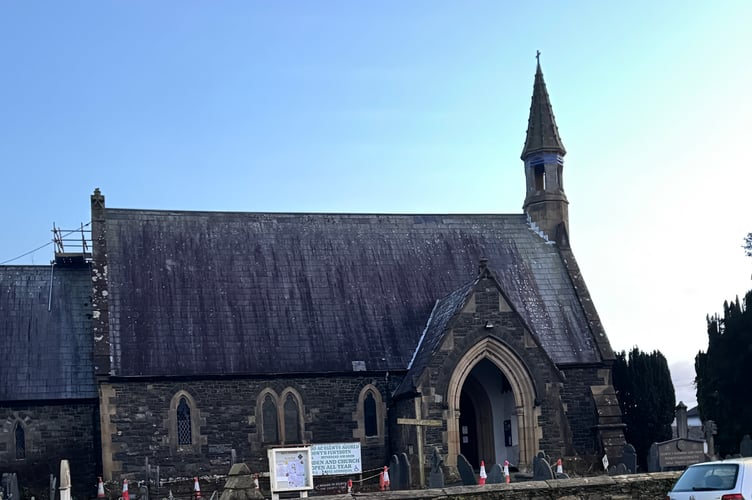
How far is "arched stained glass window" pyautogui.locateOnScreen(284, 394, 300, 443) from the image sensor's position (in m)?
29.7

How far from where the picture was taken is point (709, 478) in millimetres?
15516

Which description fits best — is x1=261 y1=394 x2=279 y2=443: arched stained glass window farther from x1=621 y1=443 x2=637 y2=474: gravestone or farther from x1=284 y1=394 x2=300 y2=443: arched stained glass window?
x1=621 y1=443 x2=637 y2=474: gravestone

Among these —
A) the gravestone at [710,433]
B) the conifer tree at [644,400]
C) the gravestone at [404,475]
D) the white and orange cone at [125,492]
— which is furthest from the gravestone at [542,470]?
the conifer tree at [644,400]

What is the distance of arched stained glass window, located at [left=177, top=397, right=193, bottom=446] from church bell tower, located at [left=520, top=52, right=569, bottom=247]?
14603 mm

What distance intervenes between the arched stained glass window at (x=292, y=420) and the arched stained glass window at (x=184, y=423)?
2.84 m

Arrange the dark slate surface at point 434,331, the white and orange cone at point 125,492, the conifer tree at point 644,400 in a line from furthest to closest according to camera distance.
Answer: the conifer tree at point 644,400 < the dark slate surface at point 434,331 < the white and orange cone at point 125,492

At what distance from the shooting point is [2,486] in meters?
26.7

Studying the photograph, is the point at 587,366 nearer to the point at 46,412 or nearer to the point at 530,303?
the point at 530,303

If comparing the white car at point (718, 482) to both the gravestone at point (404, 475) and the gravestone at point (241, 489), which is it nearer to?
the gravestone at point (241, 489)

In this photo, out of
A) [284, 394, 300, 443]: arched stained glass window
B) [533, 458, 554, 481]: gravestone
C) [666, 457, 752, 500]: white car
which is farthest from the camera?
[284, 394, 300, 443]: arched stained glass window

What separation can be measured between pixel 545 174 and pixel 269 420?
1417 centimetres

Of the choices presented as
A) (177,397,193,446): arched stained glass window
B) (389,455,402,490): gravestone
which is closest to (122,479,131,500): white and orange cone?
(177,397,193,446): arched stained glass window

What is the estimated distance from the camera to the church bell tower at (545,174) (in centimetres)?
3616

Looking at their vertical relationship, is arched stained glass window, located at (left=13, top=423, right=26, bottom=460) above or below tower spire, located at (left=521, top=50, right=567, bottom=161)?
below
